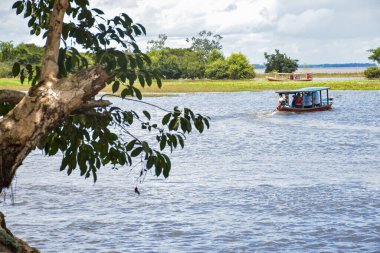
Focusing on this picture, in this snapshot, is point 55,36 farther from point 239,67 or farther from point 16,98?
point 239,67

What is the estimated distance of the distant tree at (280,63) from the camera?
12537 centimetres

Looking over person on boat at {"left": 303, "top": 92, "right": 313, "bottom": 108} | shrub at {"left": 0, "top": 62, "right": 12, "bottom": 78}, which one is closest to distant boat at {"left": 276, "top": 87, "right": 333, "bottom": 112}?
person on boat at {"left": 303, "top": 92, "right": 313, "bottom": 108}

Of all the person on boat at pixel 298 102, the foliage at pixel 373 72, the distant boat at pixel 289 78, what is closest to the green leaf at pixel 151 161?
the person on boat at pixel 298 102

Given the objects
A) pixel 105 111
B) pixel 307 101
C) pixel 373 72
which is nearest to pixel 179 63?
pixel 373 72

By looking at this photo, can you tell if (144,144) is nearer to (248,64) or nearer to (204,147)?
(204,147)

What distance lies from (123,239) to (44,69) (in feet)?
23.5

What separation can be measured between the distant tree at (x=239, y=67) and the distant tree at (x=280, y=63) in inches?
390

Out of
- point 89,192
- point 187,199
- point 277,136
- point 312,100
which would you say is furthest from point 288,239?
point 312,100

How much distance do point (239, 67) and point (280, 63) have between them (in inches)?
562

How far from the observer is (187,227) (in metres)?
13.9

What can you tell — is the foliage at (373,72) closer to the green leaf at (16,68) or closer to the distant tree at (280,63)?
the distant tree at (280,63)

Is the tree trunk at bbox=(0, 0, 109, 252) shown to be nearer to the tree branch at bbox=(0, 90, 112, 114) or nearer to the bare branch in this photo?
the tree branch at bbox=(0, 90, 112, 114)

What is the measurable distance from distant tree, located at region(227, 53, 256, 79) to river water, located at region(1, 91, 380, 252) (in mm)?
88154

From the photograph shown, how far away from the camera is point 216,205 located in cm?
1605
